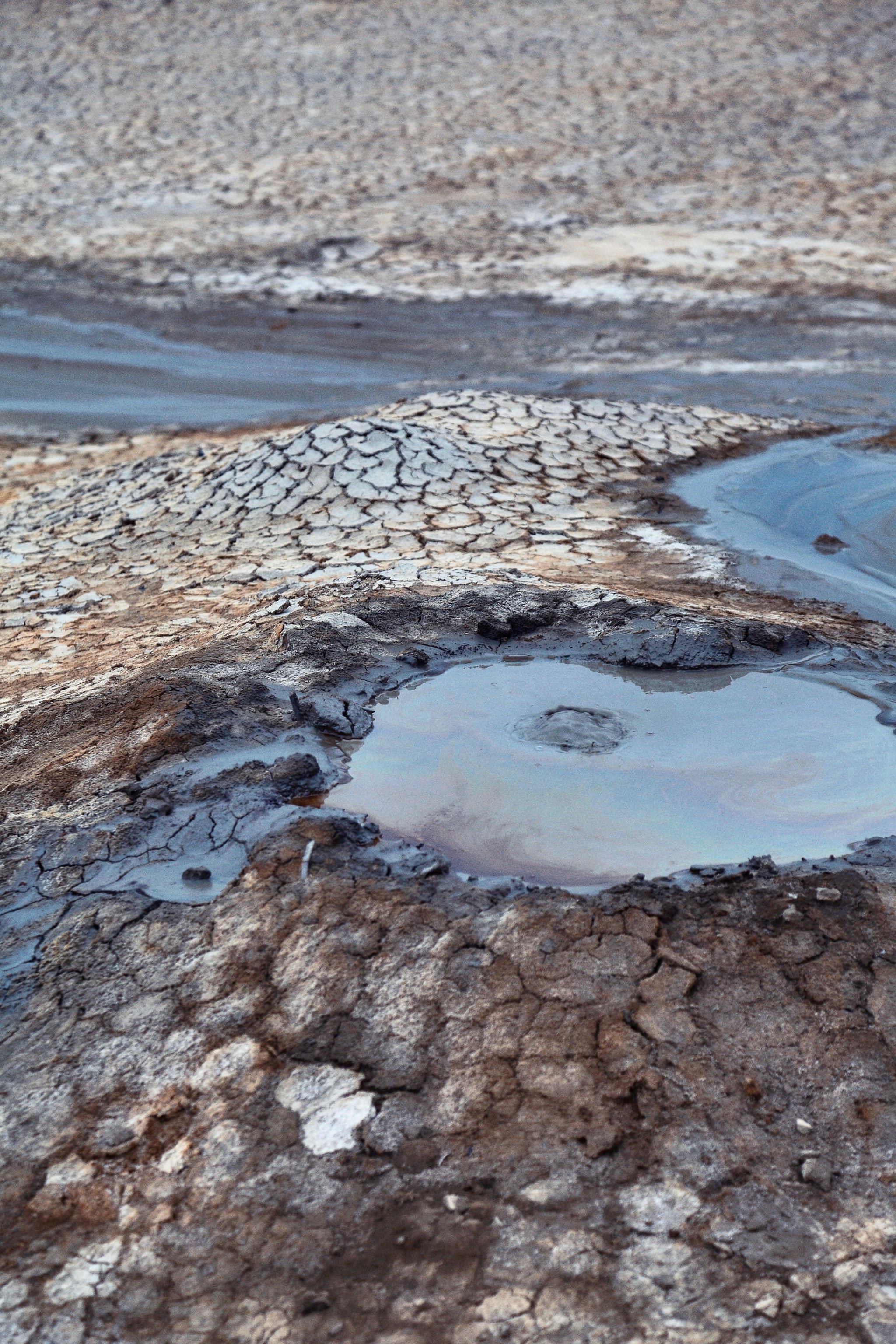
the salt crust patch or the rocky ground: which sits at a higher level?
the rocky ground

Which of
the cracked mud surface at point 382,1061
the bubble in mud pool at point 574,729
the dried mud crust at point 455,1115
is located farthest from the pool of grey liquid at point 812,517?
the dried mud crust at point 455,1115

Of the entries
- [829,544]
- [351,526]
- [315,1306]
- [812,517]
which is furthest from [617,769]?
[812,517]

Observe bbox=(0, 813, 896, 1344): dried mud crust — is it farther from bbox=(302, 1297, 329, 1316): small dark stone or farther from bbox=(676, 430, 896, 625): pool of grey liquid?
bbox=(676, 430, 896, 625): pool of grey liquid

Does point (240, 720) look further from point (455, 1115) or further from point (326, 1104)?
point (455, 1115)

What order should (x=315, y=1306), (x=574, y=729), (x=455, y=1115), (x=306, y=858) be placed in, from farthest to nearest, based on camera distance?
(x=574, y=729), (x=306, y=858), (x=455, y=1115), (x=315, y=1306)

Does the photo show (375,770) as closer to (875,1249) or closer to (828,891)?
(828,891)

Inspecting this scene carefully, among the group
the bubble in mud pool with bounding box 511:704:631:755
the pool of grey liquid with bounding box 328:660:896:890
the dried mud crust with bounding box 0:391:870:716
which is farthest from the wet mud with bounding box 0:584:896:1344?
the dried mud crust with bounding box 0:391:870:716
